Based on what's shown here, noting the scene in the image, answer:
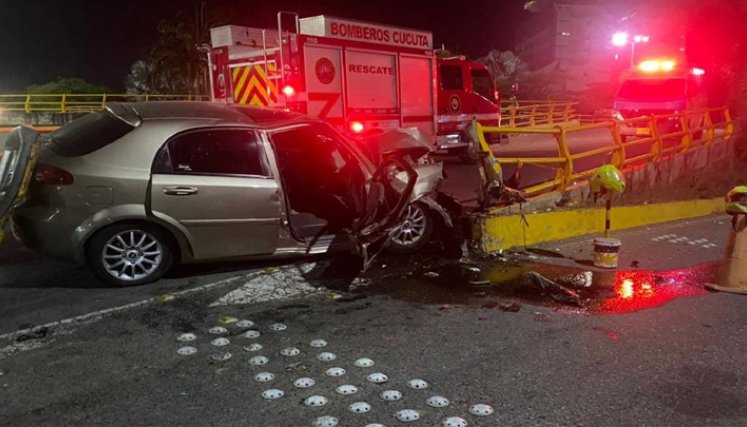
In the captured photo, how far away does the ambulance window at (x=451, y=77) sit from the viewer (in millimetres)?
14859

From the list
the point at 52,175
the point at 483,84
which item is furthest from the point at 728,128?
the point at 52,175

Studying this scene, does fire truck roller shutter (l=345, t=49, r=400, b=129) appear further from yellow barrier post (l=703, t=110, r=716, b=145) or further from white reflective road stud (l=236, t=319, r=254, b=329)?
white reflective road stud (l=236, t=319, r=254, b=329)

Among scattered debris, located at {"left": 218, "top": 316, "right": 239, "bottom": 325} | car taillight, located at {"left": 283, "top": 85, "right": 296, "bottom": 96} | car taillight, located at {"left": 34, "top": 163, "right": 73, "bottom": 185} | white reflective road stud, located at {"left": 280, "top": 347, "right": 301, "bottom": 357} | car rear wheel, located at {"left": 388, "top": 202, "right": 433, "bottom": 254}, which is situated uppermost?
car taillight, located at {"left": 283, "top": 85, "right": 296, "bottom": 96}

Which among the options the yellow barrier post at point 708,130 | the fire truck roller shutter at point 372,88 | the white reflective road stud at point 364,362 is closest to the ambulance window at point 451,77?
the fire truck roller shutter at point 372,88

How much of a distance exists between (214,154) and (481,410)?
10.9ft

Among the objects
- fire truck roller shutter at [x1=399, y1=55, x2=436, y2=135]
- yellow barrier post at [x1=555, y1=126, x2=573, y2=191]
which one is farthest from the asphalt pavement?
fire truck roller shutter at [x1=399, y1=55, x2=436, y2=135]

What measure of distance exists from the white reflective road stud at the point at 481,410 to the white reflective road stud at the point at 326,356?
1036 mm

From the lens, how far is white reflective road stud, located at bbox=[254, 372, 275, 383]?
3.61 m

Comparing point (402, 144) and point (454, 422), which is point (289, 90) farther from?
point (454, 422)

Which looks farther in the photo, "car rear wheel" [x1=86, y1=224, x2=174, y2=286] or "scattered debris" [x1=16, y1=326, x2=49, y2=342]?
"car rear wheel" [x1=86, y1=224, x2=174, y2=286]

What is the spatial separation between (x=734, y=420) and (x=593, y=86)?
4997 centimetres

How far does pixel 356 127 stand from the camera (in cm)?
1066

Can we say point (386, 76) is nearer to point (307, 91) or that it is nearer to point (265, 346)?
point (307, 91)

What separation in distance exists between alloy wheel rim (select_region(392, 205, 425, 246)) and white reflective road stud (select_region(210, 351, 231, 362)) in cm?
269
